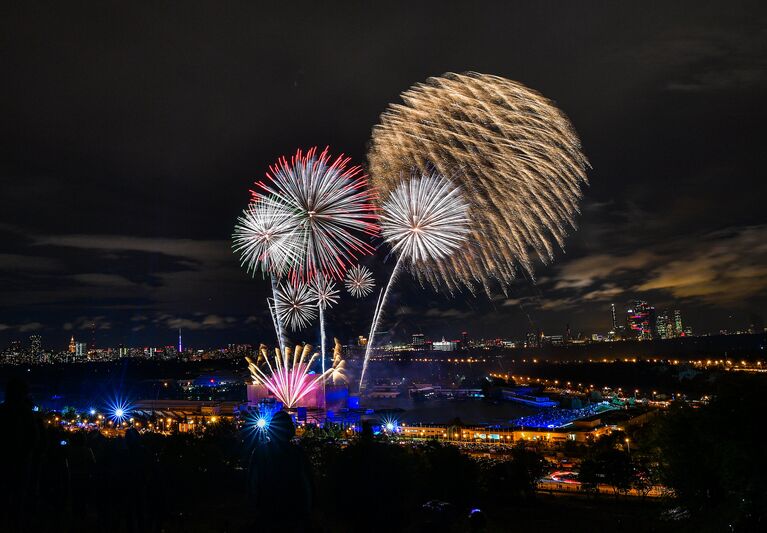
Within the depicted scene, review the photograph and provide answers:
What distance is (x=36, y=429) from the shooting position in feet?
26.4

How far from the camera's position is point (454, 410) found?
83250 millimetres

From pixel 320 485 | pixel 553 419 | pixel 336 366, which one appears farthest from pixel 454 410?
pixel 320 485

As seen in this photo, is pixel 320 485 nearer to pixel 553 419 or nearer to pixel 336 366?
pixel 336 366

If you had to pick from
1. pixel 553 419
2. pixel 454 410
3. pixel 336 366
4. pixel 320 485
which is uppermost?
pixel 336 366

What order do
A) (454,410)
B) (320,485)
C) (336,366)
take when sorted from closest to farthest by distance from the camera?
(320,485) < (336,366) < (454,410)

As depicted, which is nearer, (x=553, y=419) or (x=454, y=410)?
(x=553, y=419)

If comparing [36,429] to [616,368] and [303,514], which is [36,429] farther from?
[616,368]

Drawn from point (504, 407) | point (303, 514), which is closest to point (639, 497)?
point (303, 514)

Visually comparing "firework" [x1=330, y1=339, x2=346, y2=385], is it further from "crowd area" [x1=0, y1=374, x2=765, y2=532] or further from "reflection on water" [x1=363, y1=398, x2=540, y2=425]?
"crowd area" [x1=0, y1=374, x2=765, y2=532]

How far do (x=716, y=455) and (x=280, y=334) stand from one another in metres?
23.8

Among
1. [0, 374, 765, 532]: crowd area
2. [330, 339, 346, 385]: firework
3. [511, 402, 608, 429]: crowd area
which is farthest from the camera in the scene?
[330, 339, 346, 385]: firework

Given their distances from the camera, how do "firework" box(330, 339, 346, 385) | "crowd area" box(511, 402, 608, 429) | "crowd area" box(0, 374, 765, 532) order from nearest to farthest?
"crowd area" box(0, 374, 765, 532), "crowd area" box(511, 402, 608, 429), "firework" box(330, 339, 346, 385)

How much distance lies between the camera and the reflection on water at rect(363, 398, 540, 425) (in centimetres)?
7019

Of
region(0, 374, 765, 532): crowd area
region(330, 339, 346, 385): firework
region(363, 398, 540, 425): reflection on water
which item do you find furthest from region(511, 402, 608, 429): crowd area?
region(0, 374, 765, 532): crowd area
